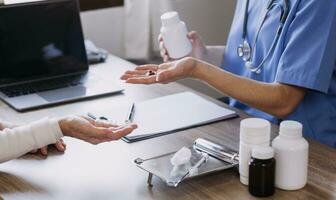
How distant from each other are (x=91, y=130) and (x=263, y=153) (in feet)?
1.37

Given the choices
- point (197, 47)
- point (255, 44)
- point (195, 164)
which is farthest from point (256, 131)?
point (197, 47)

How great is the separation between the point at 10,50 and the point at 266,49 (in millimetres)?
857

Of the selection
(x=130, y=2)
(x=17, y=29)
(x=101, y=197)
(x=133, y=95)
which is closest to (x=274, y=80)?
(x=133, y=95)

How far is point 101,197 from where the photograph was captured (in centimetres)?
121

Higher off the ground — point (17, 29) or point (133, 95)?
point (17, 29)

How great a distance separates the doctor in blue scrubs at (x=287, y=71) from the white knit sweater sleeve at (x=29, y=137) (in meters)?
0.25

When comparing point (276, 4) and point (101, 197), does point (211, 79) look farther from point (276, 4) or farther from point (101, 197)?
point (101, 197)

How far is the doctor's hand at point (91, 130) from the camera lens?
134cm

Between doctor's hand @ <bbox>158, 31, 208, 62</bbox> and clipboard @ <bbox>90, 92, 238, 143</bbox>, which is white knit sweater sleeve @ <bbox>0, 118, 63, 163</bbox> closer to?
clipboard @ <bbox>90, 92, 238, 143</bbox>

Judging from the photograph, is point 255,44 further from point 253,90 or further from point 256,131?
point 256,131

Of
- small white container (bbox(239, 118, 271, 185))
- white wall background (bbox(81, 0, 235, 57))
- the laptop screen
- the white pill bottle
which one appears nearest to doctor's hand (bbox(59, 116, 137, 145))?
small white container (bbox(239, 118, 271, 185))

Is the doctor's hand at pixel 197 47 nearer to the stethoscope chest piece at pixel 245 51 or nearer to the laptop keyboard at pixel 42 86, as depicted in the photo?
the stethoscope chest piece at pixel 245 51

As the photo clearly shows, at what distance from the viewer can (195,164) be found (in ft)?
4.20

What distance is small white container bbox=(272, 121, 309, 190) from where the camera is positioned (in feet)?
3.82
